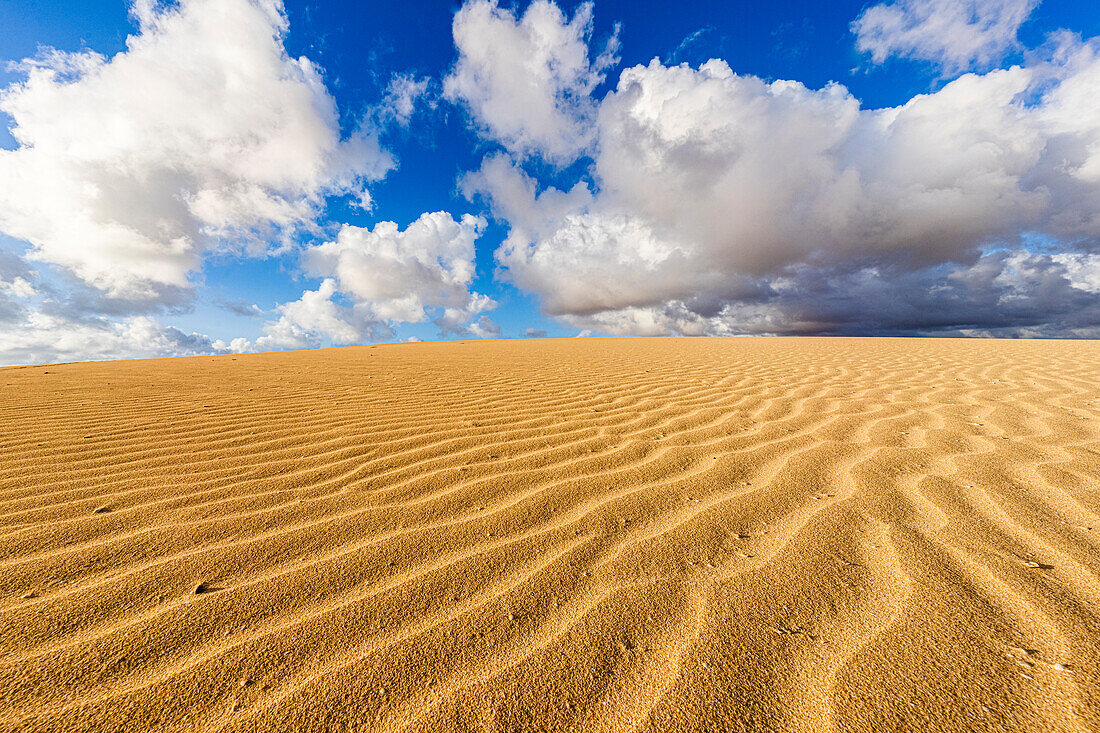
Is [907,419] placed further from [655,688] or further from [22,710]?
[22,710]

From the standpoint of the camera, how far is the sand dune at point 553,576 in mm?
1175

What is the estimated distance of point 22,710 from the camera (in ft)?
3.76

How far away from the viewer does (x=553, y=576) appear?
A: 5.64 ft

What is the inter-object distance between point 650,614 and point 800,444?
2344mm

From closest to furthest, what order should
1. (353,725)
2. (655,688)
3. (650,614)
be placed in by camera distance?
(353,725) → (655,688) → (650,614)

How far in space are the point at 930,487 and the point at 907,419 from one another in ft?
5.64

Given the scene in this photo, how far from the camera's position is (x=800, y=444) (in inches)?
128

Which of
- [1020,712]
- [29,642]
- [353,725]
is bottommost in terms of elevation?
[1020,712]

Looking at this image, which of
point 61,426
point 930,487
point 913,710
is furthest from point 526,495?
point 61,426

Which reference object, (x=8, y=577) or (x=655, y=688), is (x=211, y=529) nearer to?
(x=8, y=577)

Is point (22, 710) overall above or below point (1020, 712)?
above

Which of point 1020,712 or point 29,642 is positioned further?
point 29,642

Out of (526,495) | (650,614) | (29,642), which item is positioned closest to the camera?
(29,642)

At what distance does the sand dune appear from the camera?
3.85 ft
